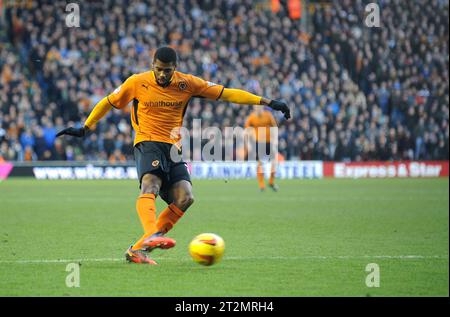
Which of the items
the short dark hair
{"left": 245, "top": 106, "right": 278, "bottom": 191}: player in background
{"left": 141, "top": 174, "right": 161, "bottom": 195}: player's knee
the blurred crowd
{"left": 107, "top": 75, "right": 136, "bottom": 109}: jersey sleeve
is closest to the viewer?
the short dark hair

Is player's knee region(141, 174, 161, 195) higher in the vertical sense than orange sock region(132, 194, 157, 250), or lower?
higher

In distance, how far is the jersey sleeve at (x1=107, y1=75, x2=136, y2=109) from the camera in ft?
29.7

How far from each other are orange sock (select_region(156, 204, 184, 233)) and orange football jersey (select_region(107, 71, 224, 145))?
741mm

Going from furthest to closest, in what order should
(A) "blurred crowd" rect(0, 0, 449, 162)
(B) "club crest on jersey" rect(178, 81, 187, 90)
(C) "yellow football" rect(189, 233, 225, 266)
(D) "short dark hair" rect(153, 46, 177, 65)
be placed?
(A) "blurred crowd" rect(0, 0, 449, 162) < (B) "club crest on jersey" rect(178, 81, 187, 90) < (D) "short dark hair" rect(153, 46, 177, 65) < (C) "yellow football" rect(189, 233, 225, 266)

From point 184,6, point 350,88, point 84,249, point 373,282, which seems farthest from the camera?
point 184,6

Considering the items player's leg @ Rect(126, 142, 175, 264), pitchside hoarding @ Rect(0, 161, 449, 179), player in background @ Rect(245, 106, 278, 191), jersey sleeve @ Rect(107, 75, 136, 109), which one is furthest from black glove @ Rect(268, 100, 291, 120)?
pitchside hoarding @ Rect(0, 161, 449, 179)

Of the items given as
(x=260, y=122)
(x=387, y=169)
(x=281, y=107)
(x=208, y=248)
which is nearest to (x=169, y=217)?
(x=208, y=248)

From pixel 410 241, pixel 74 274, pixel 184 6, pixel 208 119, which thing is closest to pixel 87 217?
pixel 410 241

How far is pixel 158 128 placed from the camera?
9.20m

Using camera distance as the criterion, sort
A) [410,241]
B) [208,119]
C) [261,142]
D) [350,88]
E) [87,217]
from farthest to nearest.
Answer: [350,88] → [208,119] → [261,142] → [87,217] → [410,241]

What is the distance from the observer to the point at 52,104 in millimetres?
28484

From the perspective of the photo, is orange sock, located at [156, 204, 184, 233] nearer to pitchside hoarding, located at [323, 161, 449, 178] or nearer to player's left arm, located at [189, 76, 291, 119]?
player's left arm, located at [189, 76, 291, 119]

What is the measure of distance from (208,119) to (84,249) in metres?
18.3

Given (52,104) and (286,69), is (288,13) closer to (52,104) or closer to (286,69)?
(286,69)
